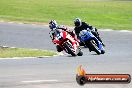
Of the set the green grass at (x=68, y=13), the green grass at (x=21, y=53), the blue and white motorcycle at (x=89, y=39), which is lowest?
the green grass at (x=68, y=13)

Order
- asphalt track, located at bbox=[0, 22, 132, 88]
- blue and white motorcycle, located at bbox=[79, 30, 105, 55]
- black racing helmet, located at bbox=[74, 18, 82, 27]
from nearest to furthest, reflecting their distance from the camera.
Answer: asphalt track, located at bbox=[0, 22, 132, 88], black racing helmet, located at bbox=[74, 18, 82, 27], blue and white motorcycle, located at bbox=[79, 30, 105, 55]

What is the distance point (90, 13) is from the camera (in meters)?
52.9

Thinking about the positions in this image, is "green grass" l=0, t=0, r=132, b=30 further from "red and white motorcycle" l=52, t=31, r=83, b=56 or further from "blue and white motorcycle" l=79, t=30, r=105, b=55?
"red and white motorcycle" l=52, t=31, r=83, b=56

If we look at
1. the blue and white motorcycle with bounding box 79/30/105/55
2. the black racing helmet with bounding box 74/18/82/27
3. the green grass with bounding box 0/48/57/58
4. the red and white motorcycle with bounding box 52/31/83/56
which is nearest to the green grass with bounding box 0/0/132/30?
the green grass with bounding box 0/48/57/58

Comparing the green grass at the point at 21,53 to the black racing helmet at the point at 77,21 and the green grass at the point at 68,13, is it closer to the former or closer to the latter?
the black racing helmet at the point at 77,21

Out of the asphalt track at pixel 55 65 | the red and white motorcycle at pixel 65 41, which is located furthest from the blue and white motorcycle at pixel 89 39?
the asphalt track at pixel 55 65

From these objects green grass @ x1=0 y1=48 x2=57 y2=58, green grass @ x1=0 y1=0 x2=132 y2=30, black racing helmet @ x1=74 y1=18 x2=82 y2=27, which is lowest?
green grass @ x1=0 y1=0 x2=132 y2=30

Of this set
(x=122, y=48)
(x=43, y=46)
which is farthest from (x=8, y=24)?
Answer: (x=122, y=48)

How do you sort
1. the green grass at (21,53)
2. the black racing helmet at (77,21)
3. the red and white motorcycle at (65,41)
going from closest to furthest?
1. the red and white motorcycle at (65,41)
2. the black racing helmet at (77,21)
3. the green grass at (21,53)

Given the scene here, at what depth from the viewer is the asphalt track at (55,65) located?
1526 cm

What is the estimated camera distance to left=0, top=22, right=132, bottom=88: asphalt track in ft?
50.1

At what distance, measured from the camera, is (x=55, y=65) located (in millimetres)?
19875

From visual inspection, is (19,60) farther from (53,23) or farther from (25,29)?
(25,29)

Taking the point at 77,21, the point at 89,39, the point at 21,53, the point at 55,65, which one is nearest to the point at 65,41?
the point at 77,21
